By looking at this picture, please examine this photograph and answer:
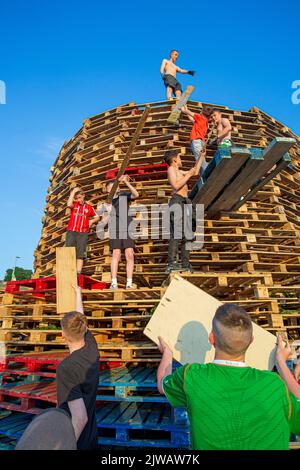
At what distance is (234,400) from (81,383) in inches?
52.5

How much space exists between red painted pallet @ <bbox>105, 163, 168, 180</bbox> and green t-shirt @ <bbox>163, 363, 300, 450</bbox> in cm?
767

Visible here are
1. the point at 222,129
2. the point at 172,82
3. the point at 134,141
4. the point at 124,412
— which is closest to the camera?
the point at 124,412

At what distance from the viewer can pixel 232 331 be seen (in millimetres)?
1522

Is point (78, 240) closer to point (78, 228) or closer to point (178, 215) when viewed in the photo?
point (78, 228)

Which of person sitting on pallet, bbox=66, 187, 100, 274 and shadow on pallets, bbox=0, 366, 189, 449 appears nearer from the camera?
shadow on pallets, bbox=0, 366, 189, 449

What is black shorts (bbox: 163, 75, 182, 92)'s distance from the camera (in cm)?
1077

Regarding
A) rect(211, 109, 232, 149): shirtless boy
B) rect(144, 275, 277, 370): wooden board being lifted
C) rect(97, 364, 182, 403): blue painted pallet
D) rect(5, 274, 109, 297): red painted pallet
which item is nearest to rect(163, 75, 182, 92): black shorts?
rect(211, 109, 232, 149): shirtless boy

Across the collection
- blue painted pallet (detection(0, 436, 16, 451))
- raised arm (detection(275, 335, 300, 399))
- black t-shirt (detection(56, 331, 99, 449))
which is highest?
raised arm (detection(275, 335, 300, 399))

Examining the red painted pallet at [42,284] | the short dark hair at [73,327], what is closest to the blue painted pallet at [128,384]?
the short dark hair at [73,327]

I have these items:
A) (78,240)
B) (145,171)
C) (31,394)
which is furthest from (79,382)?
(145,171)

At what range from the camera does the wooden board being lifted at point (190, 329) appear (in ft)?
7.53

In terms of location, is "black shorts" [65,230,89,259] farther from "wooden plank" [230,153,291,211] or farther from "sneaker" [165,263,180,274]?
"wooden plank" [230,153,291,211]

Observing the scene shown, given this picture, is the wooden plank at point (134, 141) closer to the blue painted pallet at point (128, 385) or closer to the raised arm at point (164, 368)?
the blue painted pallet at point (128, 385)

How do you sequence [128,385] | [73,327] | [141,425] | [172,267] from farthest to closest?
1. [172,267]
2. [128,385]
3. [141,425]
4. [73,327]
